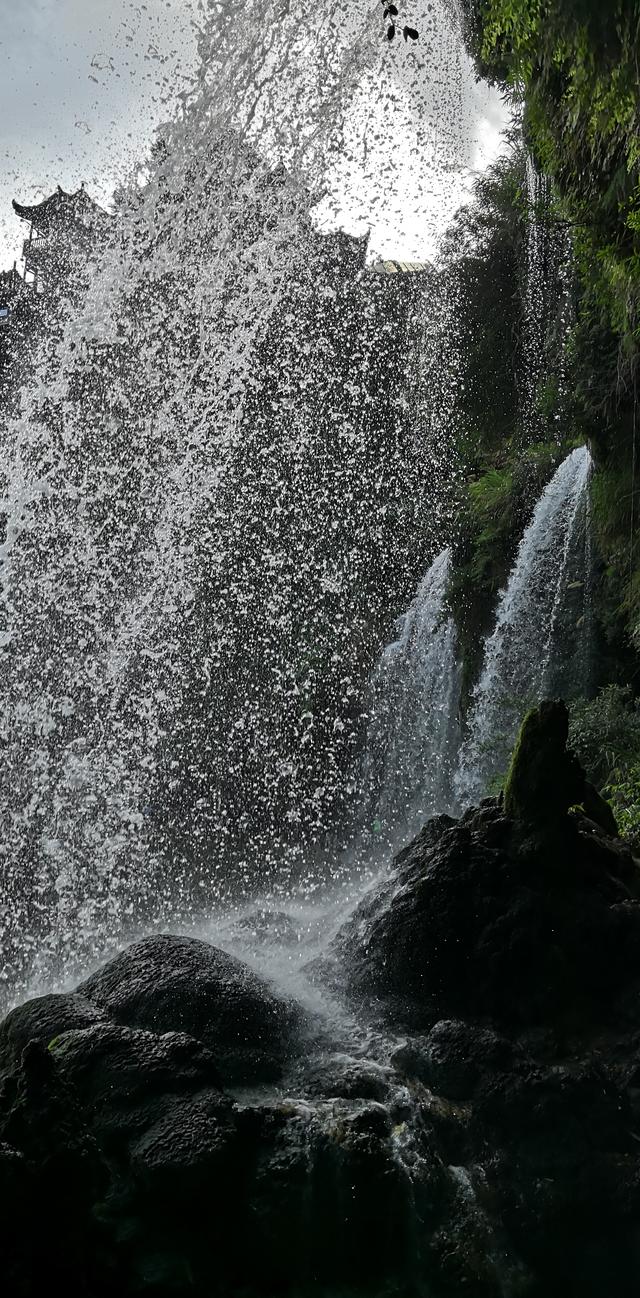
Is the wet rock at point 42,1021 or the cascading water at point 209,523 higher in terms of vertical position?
the cascading water at point 209,523

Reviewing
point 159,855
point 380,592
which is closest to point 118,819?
point 159,855

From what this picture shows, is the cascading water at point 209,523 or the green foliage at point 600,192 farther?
the cascading water at point 209,523

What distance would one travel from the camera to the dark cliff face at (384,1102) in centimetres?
361

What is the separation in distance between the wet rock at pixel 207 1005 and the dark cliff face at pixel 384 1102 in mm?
14

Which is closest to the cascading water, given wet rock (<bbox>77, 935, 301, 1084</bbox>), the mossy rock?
wet rock (<bbox>77, 935, 301, 1084</bbox>)

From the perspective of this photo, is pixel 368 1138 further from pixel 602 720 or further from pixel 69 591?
pixel 69 591

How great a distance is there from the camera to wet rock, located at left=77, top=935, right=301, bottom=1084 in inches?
189

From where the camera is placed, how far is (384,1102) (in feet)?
14.7

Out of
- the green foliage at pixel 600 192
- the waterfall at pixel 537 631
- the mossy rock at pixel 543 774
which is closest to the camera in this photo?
the mossy rock at pixel 543 774

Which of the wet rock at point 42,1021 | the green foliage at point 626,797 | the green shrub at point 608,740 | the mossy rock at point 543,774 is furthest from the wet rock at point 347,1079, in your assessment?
the green shrub at point 608,740

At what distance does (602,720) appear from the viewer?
8.98 m

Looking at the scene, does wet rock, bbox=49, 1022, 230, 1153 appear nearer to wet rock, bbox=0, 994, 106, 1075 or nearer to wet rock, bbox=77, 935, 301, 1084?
wet rock, bbox=0, 994, 106, 1075

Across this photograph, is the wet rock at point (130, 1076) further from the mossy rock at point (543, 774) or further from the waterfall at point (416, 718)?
the waterfall at point (416, 718)

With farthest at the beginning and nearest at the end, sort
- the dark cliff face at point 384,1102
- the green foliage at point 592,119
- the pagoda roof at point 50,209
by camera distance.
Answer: the pagoda roof at point 50,209 < the green foliage at point 592,119 < the dark cliff face at point 384,1102
